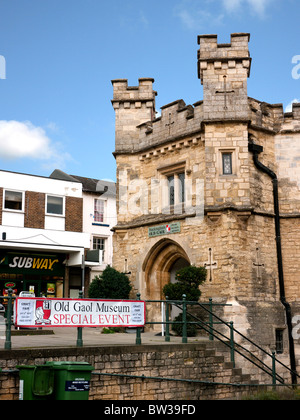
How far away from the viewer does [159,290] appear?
2020 centimetres

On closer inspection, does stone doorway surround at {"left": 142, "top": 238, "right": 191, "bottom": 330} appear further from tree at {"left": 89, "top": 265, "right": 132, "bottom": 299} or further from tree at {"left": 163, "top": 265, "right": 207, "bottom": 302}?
tree at {"left": 163, "top": 265, "right": 207, "bottom": 302}

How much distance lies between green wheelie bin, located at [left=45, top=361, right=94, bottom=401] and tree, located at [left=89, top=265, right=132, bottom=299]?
10.7 m

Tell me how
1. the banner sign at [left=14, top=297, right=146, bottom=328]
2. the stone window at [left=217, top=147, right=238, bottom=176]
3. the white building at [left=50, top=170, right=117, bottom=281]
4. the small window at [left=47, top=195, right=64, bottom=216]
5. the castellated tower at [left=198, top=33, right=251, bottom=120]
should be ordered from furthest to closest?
1. the white building at [left=50, top=170, right=117, bottom=281]
2. the small window at [left=47, top=195, right=64, bottom=216]
3. the castellated tower at [left=198, top=33, right=251, bottom=120]
4. the stone window at [left=217, top=147, right=238, bottom=176]
5. the banner sign at [left=14, top=297, right=146, bottom=328]

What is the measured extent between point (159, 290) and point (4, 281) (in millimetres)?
10445

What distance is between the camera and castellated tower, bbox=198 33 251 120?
1805 centimetres

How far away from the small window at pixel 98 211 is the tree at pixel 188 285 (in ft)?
56.0

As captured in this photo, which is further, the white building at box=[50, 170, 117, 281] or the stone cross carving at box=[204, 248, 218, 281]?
the white building at box=[50, 170, 117, 281]

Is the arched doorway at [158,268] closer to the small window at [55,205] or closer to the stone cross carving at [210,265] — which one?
the stone cross carving at [210,265]

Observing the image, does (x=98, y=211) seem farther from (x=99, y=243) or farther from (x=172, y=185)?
(x=172, y=185)

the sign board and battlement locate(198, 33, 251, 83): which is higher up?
battlement locate(198, 33, 251, 83)

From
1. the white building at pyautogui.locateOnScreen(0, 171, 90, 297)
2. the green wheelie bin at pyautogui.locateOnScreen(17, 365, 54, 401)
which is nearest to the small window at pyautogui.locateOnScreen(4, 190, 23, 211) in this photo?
the white building at pyautogui.locateOnScreen(0, 171, 90, 297)

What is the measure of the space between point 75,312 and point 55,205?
61.8 ft
